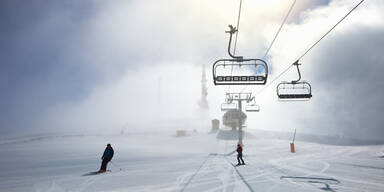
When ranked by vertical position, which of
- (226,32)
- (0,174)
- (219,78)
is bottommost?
(0,174)

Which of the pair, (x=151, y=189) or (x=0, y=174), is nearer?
(x=151, y=189)

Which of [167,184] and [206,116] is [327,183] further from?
[206,116]

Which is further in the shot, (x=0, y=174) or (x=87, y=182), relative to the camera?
(x=0, y=174)

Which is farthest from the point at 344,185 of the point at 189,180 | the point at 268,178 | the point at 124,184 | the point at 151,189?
the point at 124,184

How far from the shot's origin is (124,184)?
28.0 feet

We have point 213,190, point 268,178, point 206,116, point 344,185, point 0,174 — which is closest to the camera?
point 213,190

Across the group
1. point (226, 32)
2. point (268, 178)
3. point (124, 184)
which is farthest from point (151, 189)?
point (226, 32)

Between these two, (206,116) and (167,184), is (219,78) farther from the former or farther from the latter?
(206,116)

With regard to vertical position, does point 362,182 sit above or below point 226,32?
below

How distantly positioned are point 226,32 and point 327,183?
779 centimetres

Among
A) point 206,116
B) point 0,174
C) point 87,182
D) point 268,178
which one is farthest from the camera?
point 206,116

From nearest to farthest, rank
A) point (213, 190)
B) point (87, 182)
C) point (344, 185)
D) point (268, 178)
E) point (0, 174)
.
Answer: point (213, 190)
point (344, 185)
point (87, 182)
point (268, 178)
point (0, 174)

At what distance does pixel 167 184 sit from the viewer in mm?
8469

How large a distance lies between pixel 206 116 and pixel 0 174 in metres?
106
